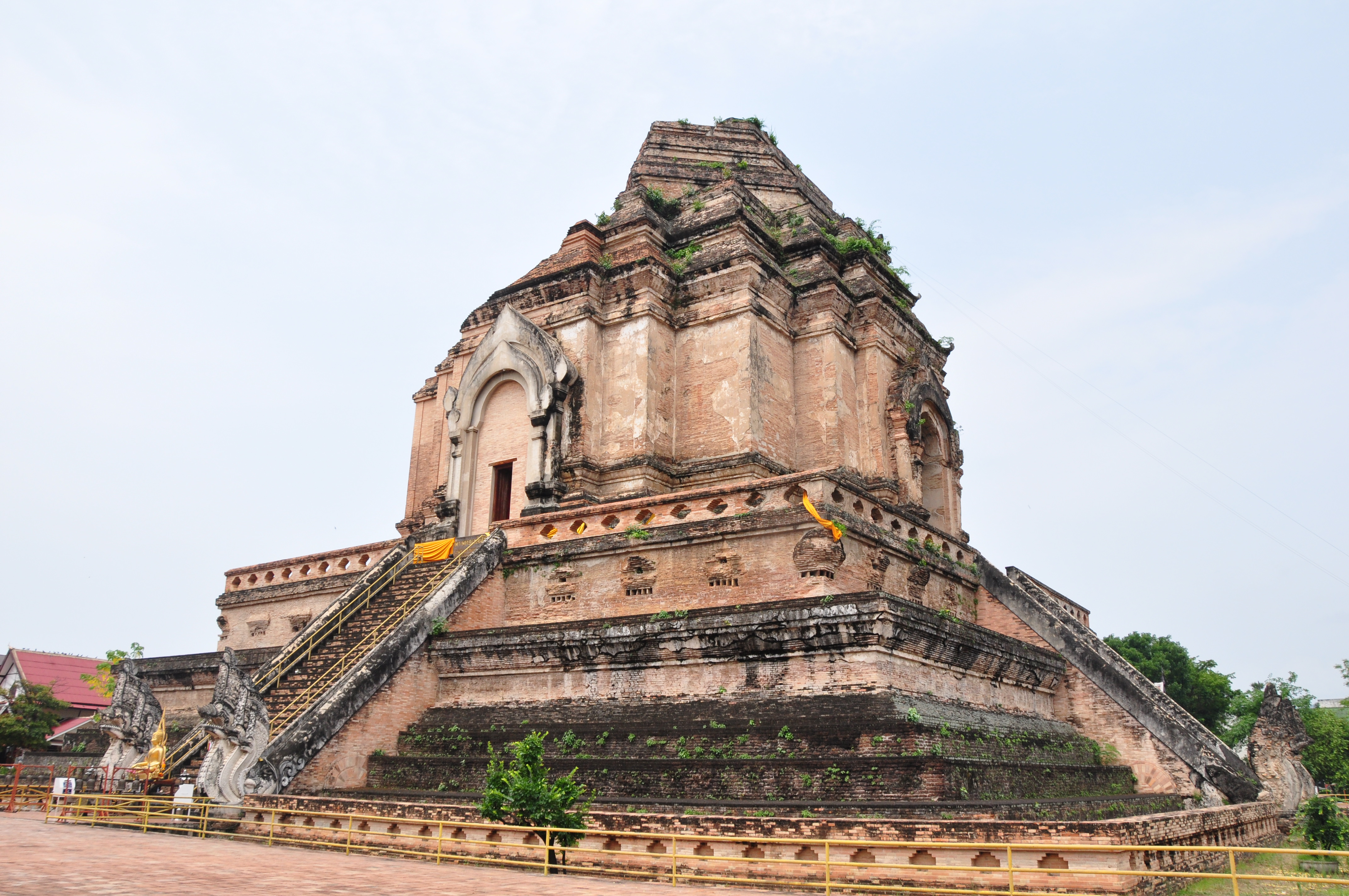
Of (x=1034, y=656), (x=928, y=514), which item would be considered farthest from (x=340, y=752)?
(x=928, y=514)

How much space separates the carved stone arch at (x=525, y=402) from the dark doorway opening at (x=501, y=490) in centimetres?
49

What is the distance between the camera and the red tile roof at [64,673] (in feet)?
111

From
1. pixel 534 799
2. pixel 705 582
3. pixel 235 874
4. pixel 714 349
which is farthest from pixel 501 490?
pixel 235 874

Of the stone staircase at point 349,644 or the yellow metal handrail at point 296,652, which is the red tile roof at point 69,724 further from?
the stone staircase at point 349,644

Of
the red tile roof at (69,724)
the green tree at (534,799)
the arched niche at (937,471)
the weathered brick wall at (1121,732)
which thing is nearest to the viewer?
the green tree at (534,799)

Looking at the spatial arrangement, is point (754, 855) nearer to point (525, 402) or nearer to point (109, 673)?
point (525, 402)

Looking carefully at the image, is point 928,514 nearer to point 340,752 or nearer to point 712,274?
point 712,274

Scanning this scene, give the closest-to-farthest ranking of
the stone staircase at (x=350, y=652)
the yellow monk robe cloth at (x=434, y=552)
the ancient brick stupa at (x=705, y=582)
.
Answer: the ancient brick stupa at (x=705, y=582), the stone staircase at (x=350, y=652), the yellow monk robe cloth at (x=434, y=552)

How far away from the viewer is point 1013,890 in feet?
24.8

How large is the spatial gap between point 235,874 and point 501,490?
38.3 ft

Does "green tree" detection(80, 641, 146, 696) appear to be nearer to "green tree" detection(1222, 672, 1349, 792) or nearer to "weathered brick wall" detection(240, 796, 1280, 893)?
"weathered brick wall" detection(240, 796, 1280, 893)

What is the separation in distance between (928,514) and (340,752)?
12947 millimetres

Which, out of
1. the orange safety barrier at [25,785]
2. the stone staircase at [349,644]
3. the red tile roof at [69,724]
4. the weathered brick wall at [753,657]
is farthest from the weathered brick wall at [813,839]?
the red tile roof at [69,724]

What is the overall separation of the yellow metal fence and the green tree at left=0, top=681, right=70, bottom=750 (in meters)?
15.4
